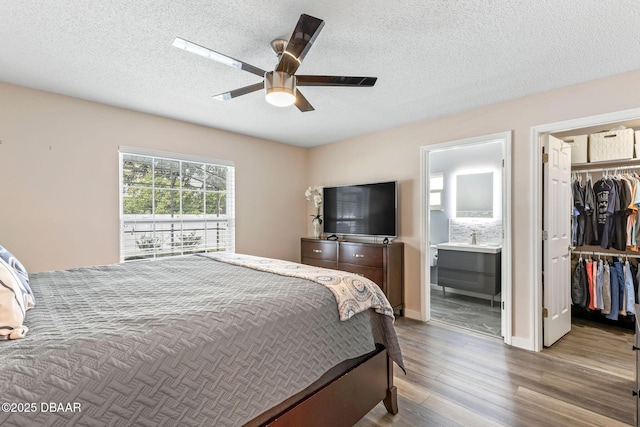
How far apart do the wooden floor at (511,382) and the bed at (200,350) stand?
343 mm

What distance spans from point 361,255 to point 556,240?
2.00m

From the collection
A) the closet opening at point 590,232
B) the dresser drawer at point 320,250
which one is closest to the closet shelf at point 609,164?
the closet opening at point 590,232

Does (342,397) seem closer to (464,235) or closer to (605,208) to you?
(605,208)

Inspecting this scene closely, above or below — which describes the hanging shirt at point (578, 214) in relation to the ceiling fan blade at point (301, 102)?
below

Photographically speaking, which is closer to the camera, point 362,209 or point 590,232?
point 590,232

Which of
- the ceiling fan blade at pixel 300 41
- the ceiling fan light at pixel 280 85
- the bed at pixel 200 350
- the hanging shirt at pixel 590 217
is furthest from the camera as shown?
the hanging shirt at pixel 590 217

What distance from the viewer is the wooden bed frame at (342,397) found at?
1.31 m

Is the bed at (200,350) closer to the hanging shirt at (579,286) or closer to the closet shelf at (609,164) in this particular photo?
the hanging shirt at (579,286)

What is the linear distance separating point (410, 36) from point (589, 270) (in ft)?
11.1

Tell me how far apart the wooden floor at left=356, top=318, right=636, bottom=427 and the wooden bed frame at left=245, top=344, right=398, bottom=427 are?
0.74 feet

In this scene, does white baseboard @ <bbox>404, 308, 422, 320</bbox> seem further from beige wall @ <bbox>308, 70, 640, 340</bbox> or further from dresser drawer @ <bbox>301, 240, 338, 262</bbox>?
dresser drawer @ <bbox>301, 240, 338, 262</bbox>

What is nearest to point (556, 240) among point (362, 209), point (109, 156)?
point (362, 209)

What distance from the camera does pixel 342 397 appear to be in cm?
156

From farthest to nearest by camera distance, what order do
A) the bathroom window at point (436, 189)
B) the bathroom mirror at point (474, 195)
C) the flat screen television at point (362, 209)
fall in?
the bathroom window at point (436, 189)
the bathroom mirror at point (474, 195)
the flat screen television at point (362, 209)
